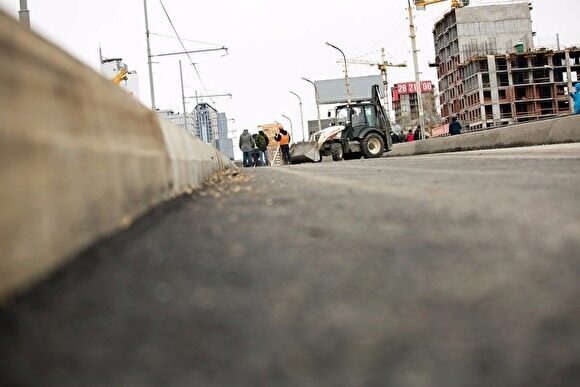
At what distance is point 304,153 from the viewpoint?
29625 millimetres

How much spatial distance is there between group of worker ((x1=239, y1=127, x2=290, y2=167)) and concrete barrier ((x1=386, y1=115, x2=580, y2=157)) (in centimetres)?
756

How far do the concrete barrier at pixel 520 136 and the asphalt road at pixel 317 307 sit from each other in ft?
49.4

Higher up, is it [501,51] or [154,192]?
[501,51]

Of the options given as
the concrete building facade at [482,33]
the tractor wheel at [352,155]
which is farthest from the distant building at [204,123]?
the concrete building facade at [482,33]

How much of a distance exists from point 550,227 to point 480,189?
1.72m

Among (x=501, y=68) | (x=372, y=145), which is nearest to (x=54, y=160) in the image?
(x=372, y=145)

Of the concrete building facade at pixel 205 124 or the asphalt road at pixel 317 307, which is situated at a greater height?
the concrete building facade at pixel 205 124

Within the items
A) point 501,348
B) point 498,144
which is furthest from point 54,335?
point 498,144

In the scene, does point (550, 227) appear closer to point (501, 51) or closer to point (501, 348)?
point (501, 348)

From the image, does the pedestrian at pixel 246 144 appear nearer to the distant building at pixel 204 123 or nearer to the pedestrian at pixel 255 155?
the pedestrian at pixel 255 155

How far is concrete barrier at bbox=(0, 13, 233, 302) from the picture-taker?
6.91ft

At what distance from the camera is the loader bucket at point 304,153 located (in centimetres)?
2866

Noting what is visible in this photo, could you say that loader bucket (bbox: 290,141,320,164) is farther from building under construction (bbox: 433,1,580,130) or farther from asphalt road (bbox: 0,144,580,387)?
building under construction (bbox: 433,1,580,130)

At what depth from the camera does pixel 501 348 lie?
173 centimetres
